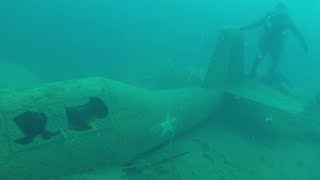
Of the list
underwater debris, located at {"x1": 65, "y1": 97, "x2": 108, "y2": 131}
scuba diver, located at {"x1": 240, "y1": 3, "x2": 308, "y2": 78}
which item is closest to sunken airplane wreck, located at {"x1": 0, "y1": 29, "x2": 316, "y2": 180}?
underwater debris, located at {"x1": 65, "y1": 97, "x2": 108, "y2": 131}

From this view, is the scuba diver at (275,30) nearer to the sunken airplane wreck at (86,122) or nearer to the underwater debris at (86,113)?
the sunken airplane wreck at (86,122)

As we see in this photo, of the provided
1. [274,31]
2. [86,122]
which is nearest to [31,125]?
[86,122]

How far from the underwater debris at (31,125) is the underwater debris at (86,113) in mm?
404

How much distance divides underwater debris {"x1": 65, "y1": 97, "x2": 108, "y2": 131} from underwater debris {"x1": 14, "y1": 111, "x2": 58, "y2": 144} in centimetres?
40

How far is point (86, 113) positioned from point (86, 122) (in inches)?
6.5

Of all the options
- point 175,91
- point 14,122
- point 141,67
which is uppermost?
point 14,122

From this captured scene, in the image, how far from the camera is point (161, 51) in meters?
26.9

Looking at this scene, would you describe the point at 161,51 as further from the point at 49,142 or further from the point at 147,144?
the point at 49,142

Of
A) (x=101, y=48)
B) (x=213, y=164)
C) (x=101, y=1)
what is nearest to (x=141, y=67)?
(x=101, y=48)

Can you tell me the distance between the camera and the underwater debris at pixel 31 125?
222 inches

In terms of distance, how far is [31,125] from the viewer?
5.73 m

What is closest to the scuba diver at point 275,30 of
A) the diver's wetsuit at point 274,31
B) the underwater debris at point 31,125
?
the diver's wetsuit at point 274,31

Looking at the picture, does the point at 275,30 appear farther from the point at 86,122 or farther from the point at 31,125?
the point at 31,125

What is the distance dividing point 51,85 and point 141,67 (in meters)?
14.6
